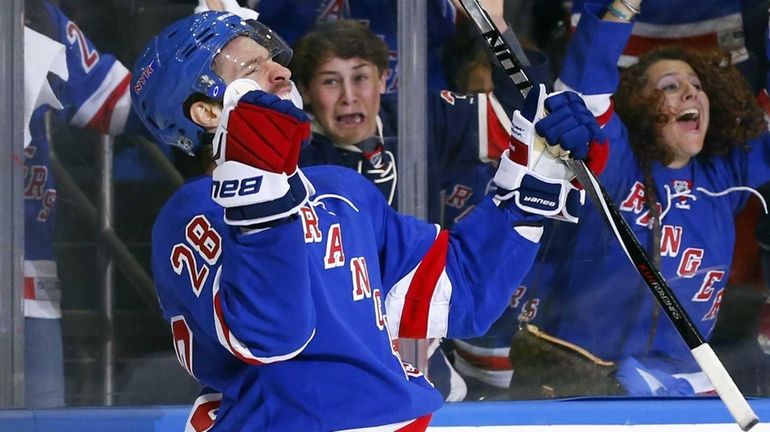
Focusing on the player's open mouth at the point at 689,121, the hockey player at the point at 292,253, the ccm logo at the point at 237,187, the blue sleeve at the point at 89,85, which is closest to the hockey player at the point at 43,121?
the blue sleeve at the point at 89,85

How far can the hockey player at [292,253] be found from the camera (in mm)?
1343

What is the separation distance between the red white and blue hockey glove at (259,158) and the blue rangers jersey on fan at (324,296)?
26mm

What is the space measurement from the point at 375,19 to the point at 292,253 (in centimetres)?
131

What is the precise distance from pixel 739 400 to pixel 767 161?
1177mm

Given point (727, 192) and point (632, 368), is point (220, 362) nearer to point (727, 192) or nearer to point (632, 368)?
point (632, 368)

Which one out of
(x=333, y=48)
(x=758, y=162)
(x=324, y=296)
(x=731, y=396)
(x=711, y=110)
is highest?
(x=333, y=48)

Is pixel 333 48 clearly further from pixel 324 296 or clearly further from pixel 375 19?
pixel 324 296

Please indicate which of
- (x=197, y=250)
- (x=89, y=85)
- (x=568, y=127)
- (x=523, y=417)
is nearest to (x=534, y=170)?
(x=568, y=127)

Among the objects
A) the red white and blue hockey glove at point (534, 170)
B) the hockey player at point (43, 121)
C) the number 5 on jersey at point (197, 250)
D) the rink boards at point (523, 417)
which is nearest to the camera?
the number 5 on jersey at point (197, 250)

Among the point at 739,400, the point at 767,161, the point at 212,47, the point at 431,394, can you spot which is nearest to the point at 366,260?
the point at 431,394

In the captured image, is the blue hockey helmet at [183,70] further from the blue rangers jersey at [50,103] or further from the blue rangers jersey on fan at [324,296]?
the blue rangers jersey at [50,103]

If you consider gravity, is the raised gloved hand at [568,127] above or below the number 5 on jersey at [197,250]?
above

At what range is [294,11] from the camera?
259 cm

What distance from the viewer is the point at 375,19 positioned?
2.58 m
